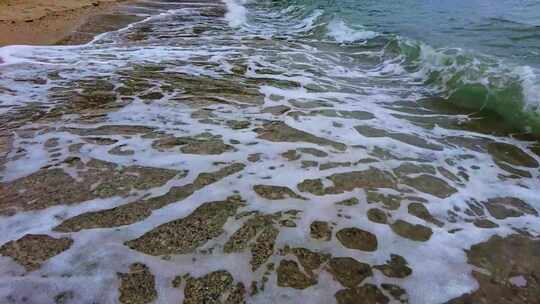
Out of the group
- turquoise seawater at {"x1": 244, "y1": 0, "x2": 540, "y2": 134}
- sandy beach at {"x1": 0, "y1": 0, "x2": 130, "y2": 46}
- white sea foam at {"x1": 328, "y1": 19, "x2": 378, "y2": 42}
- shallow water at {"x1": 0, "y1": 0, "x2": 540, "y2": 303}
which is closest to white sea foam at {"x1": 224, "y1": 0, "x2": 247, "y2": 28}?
turquoise seawater at {"x1": 244, "y1": 0, "x2": 540, "y2": 134}

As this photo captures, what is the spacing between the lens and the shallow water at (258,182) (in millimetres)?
2609

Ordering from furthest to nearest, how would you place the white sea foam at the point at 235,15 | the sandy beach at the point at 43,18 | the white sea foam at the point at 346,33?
1. the white sea foam at the point at 235,15
2. the white sea foam at the point at 346,33
3. the sandy beach at the point at 43,18

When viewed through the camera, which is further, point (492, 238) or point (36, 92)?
point (36, 92)

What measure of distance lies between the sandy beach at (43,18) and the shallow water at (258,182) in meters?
2.62

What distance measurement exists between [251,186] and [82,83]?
4146 millimetres

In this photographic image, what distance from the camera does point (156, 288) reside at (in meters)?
2.50

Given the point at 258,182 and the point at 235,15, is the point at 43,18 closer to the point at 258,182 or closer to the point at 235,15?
the point at 235,15

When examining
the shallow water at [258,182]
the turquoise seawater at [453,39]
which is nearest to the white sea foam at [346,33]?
the turquoise seawater at [453,39]

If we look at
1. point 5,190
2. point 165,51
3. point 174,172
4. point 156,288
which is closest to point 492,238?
point 156,288

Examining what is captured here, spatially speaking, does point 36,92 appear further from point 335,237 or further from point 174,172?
point 335,237

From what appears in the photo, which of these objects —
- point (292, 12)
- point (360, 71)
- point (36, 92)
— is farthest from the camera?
point (292, 12)

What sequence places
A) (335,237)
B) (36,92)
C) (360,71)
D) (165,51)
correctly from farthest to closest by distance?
(165,51) → (360,71) → (36,92) → (335,237)

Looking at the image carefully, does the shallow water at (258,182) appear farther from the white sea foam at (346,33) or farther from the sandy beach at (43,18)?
the white sea foam at (346,33)

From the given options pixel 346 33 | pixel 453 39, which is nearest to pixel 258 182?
pixel 453 39
